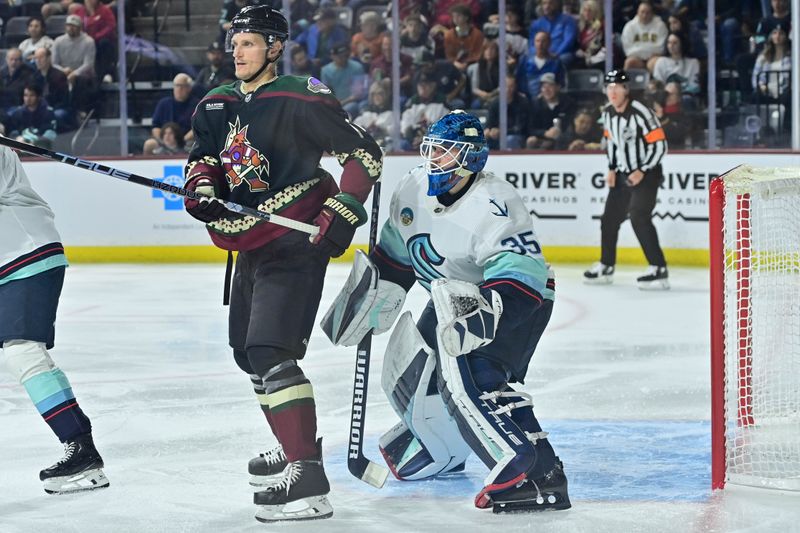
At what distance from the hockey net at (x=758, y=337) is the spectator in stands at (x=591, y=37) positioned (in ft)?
15.0

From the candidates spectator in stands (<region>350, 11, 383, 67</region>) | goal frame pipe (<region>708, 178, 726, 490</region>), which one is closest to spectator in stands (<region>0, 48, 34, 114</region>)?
spectator in stands (<region>350, 11, 383, 67</region>)

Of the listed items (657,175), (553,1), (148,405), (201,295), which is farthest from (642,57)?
(148,405)

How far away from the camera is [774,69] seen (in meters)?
8.55

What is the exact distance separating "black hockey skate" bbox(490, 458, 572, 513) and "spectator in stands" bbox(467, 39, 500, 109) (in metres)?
6.28

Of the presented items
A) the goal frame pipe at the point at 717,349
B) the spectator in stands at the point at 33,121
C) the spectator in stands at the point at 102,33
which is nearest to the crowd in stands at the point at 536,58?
the spectator in stands at the point at 102,33

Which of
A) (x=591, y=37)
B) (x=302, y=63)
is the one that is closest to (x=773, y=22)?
(x=591, y=37)

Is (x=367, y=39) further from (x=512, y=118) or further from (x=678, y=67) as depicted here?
(x=678, y=67)

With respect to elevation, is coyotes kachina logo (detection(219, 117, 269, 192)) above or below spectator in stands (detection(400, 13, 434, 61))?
below

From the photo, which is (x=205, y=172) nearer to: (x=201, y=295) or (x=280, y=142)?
(x=280, y=142)

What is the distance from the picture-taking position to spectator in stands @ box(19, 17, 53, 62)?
32.2 ft

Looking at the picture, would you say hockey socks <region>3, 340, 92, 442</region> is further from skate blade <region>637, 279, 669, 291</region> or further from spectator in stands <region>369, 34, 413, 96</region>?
spectator in stands <region>369, 34, 413, 96</region>

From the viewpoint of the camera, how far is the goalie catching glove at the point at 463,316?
9.61ft

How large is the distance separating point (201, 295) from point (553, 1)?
342 centimetres

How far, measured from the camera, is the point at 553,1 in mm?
9336
